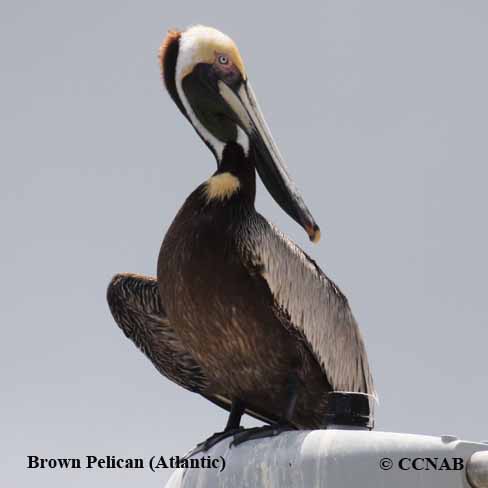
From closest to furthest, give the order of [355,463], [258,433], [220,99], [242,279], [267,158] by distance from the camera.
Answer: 1. [355,463]
2. [258,433]
3. [242,279]
4. [267,158]
5. [220,99]

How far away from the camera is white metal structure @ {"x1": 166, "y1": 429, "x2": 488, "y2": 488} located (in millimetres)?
3742

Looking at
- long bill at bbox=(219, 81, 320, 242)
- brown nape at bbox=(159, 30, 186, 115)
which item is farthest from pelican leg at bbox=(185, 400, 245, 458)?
brown nape at bbox=(159, 30, 186, 115)

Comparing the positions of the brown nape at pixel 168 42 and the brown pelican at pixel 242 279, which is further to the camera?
the brown nape at pixel 168 42

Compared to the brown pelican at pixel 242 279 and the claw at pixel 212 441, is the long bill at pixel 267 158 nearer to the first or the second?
the brown pelican at pixel 242 279

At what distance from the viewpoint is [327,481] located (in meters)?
4.18

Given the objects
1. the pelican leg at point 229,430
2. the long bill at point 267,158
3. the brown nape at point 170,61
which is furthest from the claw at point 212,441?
the brown nape at point 170,61

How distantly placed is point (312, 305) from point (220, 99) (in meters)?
1.42

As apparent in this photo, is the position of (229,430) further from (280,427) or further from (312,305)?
(312,305)

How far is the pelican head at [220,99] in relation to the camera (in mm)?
6344

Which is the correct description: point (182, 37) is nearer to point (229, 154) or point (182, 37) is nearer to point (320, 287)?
point (229, 154)

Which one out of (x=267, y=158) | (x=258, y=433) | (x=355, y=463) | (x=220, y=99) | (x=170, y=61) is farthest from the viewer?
(x=170, y=61)

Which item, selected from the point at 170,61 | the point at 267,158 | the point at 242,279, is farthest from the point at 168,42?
the point at 242,279

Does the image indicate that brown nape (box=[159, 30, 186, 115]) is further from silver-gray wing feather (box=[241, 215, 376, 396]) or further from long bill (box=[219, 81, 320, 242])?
silver-gray wing feather (box=[241, 215, 376, 396])

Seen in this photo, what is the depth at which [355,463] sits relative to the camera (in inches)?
161
